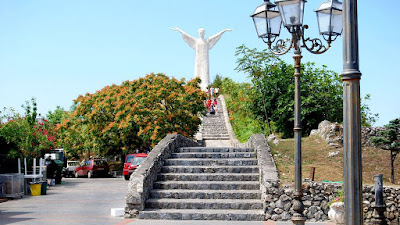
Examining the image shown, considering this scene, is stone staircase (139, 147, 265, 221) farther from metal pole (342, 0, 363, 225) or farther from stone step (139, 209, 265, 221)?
metal pole (342, 0, 363, 225)

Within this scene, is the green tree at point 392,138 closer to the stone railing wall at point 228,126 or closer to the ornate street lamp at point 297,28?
the ornate street lamp at point 297,28

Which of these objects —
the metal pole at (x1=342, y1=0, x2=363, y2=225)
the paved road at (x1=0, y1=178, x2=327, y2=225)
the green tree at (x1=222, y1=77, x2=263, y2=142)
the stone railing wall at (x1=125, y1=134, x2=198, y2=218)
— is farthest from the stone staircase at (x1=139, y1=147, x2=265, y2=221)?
the green tree at (x1=222, y1=77, x2=263, y2=142)

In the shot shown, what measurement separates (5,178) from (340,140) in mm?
12180

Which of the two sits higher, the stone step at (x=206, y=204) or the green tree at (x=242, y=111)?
the green tree at (x=242, y=111)

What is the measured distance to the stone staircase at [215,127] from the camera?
38219mm

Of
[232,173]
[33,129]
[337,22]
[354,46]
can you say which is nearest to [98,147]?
[33,129]

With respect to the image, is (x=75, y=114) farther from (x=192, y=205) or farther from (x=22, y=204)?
(x=192, y=205)

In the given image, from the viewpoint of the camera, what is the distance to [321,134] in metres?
20.0

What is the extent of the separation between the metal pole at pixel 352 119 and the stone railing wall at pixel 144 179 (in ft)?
26.7

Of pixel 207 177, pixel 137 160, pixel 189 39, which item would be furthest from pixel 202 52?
pixel 207 177

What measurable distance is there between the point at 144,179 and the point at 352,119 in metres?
8.55

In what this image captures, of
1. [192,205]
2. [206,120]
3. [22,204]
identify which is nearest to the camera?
[192,205]

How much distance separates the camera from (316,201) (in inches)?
483

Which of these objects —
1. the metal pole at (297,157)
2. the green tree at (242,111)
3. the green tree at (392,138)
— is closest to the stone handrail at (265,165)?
the metal pole at (297,157)
